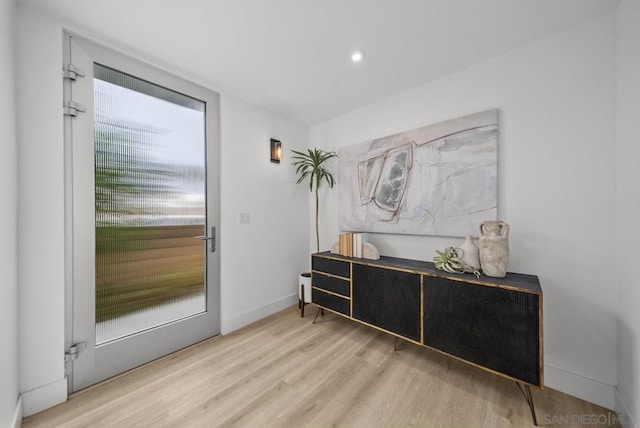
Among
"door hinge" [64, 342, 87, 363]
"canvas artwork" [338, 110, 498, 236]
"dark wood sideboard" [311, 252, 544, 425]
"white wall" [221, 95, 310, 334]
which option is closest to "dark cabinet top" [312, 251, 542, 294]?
"dark wood sideboard" [311, 252, 544, 425]

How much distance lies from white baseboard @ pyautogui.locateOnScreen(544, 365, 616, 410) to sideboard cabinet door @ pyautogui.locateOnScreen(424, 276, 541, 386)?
495 mm

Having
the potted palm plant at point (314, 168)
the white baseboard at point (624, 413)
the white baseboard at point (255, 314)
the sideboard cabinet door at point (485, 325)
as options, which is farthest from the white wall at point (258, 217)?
Answer: the white baseboard at point (624, 413)

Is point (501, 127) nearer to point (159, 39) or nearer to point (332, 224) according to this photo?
point (332, 224)

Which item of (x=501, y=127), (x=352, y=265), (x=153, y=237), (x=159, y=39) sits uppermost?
(x=159, y=39)

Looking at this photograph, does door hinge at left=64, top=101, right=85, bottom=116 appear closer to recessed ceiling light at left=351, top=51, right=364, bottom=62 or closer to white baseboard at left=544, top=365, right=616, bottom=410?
recessed ceiling light at left=351, top=51, right=364, bottom=62

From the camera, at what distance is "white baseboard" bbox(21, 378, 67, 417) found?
57.8 inches

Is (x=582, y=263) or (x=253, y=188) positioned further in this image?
(x=253, y=188)

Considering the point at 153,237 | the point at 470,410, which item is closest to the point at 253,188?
the point at 153,237

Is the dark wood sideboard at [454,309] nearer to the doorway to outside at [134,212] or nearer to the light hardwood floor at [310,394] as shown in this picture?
the light hardwood floor at [310,394]

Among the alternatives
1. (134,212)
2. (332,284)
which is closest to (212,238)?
(134,212)

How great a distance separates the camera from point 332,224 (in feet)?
10.4

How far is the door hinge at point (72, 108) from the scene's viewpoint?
164 centimetres

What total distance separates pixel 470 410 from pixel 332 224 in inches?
84.8

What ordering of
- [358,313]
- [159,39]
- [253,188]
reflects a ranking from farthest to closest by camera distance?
1. [253,188]
2. [358,313]
3. [159,39]
